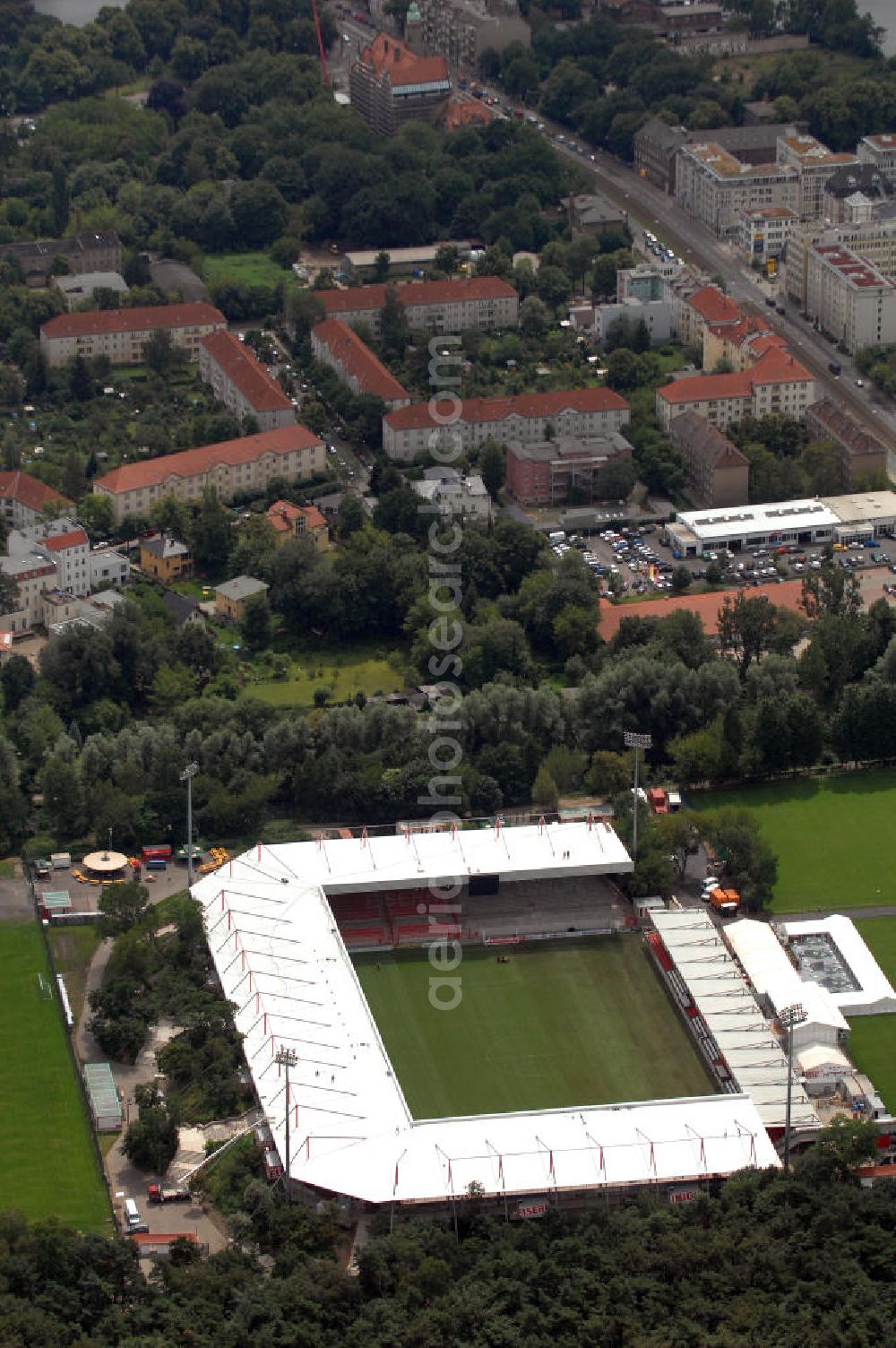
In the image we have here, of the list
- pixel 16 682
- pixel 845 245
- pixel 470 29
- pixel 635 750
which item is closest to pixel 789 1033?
pixel 635 750

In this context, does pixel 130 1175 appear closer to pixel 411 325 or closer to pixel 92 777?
pixel 92 777

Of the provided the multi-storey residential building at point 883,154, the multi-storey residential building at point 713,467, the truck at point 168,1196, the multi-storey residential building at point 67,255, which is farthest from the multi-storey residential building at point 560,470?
the truck at point 168,1196

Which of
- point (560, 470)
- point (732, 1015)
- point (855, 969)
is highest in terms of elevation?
point (732, 1015)

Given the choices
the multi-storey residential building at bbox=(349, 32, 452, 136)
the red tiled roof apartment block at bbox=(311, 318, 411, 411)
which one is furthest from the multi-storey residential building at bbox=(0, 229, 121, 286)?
the multi-storey residential building at bbox=(349, 32, 452, 136)

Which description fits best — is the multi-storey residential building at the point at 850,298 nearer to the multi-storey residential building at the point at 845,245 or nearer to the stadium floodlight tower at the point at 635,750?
the multi-storey residential building at the point at 845,245

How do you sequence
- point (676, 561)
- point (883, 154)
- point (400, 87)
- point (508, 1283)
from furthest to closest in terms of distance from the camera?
point (400, 87) → point (883, 154) → point (676, 561) → point (508, 1283)

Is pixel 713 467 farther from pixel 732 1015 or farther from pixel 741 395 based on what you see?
pixel 732 1015

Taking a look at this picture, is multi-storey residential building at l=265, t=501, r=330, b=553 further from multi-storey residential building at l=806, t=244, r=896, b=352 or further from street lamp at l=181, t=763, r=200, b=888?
multi-storey residential building at l=806, t=244, r=896, b=352
